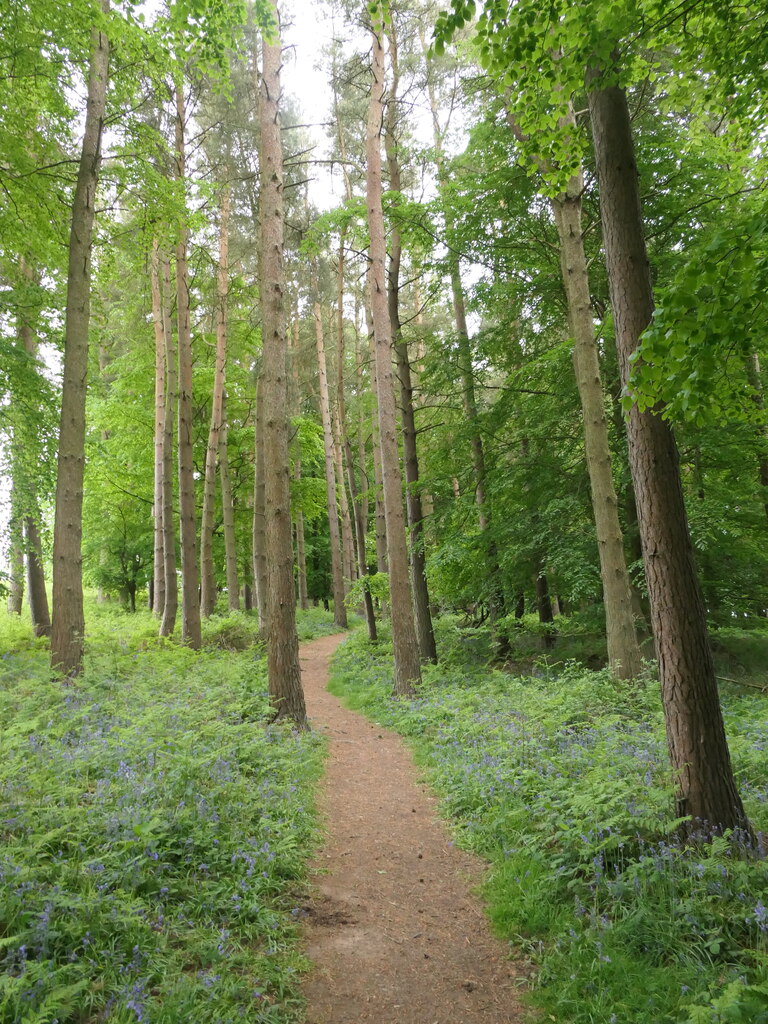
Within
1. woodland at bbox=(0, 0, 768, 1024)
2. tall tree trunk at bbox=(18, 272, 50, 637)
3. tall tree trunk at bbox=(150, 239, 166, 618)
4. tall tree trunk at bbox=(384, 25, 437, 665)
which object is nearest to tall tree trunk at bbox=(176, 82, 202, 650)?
woodland at bbox=(0, 0, 768, 1024)

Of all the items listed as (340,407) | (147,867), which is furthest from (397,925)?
(340,407)

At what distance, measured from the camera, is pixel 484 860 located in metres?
4.80

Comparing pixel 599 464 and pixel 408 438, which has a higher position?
pixel 408 438

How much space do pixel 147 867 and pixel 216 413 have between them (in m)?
14.0

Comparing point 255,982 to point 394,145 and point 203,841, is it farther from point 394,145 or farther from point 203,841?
point 394,145

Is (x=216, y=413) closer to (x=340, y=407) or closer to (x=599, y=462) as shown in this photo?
(x=340, y=407)

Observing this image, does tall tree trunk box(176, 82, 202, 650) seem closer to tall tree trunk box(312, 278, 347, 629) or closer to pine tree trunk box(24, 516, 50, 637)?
pine tree trunk box(24, 516, 50, 637)

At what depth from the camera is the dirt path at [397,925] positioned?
3170 mm

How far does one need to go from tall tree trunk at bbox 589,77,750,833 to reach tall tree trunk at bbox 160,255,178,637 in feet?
42.2

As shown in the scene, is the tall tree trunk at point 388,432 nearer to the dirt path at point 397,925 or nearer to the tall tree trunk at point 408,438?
the tall tree trunk at point 408,438

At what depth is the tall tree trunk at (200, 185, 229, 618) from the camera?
16.2 metres

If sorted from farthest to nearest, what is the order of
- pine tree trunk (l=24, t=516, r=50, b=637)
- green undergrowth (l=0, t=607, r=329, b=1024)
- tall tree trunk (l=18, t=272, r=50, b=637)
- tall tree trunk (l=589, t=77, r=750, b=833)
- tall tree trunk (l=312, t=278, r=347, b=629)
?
tall tree trunk (l=312, t=278, r=347, b=629)
pine tree trunk (l=24, t=516, r=50, b=637)
tall tree trunk (l=18, t=272, r=50, b=637)
tall tree trunk (l=589, t=77, r=750, b=833)
green undergrowth (l=0, t=607, r=329, b=1024)

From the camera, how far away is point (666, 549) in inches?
159

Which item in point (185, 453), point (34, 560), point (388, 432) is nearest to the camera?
point (388, 432)
